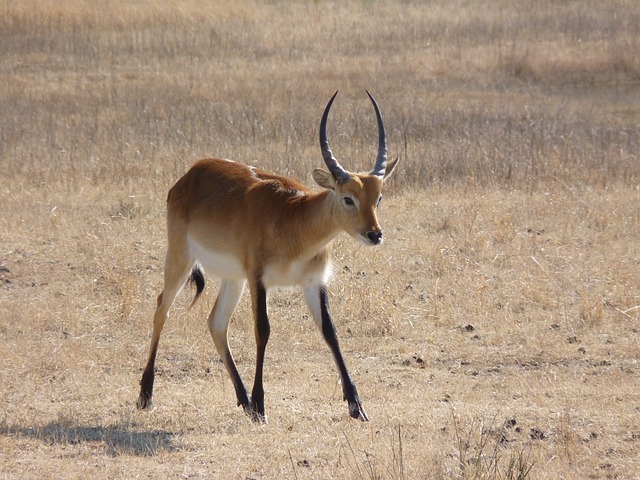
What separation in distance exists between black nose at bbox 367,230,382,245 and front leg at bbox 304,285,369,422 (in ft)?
2.34

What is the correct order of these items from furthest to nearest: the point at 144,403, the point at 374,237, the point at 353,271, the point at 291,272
A: the point at 353,271
the point at 144,403
the point at 291,272
the point at 374,237

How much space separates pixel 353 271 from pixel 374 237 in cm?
359

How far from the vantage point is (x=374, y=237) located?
680 cm

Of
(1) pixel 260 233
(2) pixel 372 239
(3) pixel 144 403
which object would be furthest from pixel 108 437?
(2) pixel 372 239

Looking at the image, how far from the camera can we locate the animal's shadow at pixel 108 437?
637 centimetres

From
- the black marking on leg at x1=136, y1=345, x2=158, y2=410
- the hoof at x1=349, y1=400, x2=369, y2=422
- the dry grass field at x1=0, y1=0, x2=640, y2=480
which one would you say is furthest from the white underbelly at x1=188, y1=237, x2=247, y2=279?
the hoof at x1=349, y1=400, x2=369, y2=422

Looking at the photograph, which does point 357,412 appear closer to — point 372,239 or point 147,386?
point 372,239

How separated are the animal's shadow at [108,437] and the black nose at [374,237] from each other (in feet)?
5.84

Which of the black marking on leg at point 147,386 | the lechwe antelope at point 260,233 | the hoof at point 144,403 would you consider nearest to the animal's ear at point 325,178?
the lechwe antelope at point 260,233

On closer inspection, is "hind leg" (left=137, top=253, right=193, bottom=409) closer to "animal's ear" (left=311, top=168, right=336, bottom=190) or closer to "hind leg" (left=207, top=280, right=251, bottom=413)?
"hind leg" (left=207, top=280, right=251, bottom=413)

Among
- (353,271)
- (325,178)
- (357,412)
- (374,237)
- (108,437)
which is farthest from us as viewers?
(353,271)

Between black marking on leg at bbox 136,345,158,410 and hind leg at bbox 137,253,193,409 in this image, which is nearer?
black marking on leg at bbox 136,345,158,410

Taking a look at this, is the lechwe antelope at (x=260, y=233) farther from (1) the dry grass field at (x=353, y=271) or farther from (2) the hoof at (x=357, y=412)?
(1) the dry grass field at (x=353, y=271)

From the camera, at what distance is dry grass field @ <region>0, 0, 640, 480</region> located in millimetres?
6438
